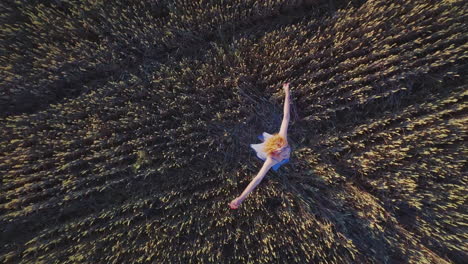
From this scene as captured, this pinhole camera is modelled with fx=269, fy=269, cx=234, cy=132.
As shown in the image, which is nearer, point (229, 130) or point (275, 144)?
point (275, 144)

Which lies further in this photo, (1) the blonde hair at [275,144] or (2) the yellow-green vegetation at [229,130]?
(2) the yellow-green vegetation at [229,130]

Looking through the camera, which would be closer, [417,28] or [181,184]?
[417,28]

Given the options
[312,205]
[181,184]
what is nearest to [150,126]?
[181,184]

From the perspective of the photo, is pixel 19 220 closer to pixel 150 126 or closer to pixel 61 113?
pixel 61 113

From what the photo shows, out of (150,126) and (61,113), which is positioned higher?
(61,113)

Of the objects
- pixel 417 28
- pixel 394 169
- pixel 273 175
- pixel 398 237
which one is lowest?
pixel 398 237

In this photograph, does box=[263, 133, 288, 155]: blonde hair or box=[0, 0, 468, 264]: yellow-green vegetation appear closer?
box=[263, 133, 288, 155]: blonde hair

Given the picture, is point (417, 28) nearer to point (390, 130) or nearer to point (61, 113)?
point (390, 130)
